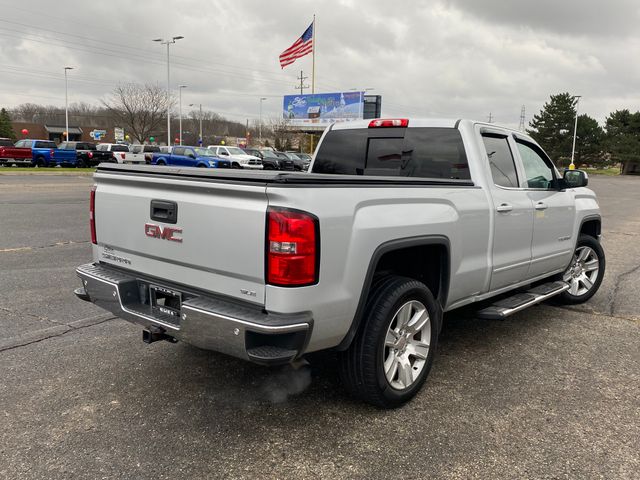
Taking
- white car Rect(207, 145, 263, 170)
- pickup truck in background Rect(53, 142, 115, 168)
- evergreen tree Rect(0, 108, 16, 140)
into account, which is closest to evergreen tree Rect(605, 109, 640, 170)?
white car Rect(207, 145, 263, 170)

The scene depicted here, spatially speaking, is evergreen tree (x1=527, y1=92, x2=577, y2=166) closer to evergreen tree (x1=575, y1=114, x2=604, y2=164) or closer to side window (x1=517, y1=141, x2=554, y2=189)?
evergreen tree (x1=575, y1=114, x2=604, y2=164)

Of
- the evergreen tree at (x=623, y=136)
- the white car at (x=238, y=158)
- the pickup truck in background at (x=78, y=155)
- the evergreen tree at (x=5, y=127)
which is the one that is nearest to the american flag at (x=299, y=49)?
the white car at (x=238, y=158)

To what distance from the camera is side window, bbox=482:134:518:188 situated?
439 cm

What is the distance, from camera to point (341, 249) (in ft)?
9.45

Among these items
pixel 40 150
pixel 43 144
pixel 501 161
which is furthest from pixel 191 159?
pixel 501 161

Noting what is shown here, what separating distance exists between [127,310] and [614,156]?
249ft

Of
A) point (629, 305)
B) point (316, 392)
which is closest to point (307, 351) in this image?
point (316, 392)

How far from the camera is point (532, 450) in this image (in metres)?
2.97

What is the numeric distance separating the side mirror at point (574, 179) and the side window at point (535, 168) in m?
0.13

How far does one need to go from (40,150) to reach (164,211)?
35.9 meters

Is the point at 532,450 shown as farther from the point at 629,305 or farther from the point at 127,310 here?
the point at 629,305

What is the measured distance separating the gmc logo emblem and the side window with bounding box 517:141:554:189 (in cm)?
322

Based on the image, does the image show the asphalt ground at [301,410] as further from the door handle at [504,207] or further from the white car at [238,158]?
the white car at [238,158]

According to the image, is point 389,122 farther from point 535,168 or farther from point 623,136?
point 623,136
